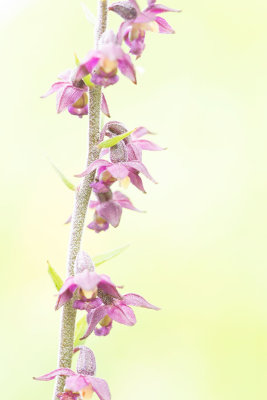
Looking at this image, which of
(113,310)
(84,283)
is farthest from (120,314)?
(84,283)

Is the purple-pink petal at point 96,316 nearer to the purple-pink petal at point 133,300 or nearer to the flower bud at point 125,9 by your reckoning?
the purple-pink petal at point 133,300

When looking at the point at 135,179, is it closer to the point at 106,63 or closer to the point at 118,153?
the point at 118,153

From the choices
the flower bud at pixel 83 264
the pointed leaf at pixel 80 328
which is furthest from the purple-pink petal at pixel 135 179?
the pointed leaf at pixel 80 328

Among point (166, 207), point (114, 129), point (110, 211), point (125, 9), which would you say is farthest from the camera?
point (166, 207)

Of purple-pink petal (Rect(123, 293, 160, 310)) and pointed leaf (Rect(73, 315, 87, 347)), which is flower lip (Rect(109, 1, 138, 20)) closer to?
purple-pink petal (Rect(123, 293, 160, 310))

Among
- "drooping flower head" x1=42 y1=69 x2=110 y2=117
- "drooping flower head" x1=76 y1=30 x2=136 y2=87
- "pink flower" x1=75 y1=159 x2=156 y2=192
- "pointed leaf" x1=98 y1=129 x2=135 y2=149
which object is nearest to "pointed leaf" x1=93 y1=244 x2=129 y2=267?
"pink flower" x1=75 y1=159 x2=156 y2=192

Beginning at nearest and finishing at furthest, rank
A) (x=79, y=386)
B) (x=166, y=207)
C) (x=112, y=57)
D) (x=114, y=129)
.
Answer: (x=112, y=57)
(x=79, y=386)
(x=114, y=129)
(x=166, y=207)
